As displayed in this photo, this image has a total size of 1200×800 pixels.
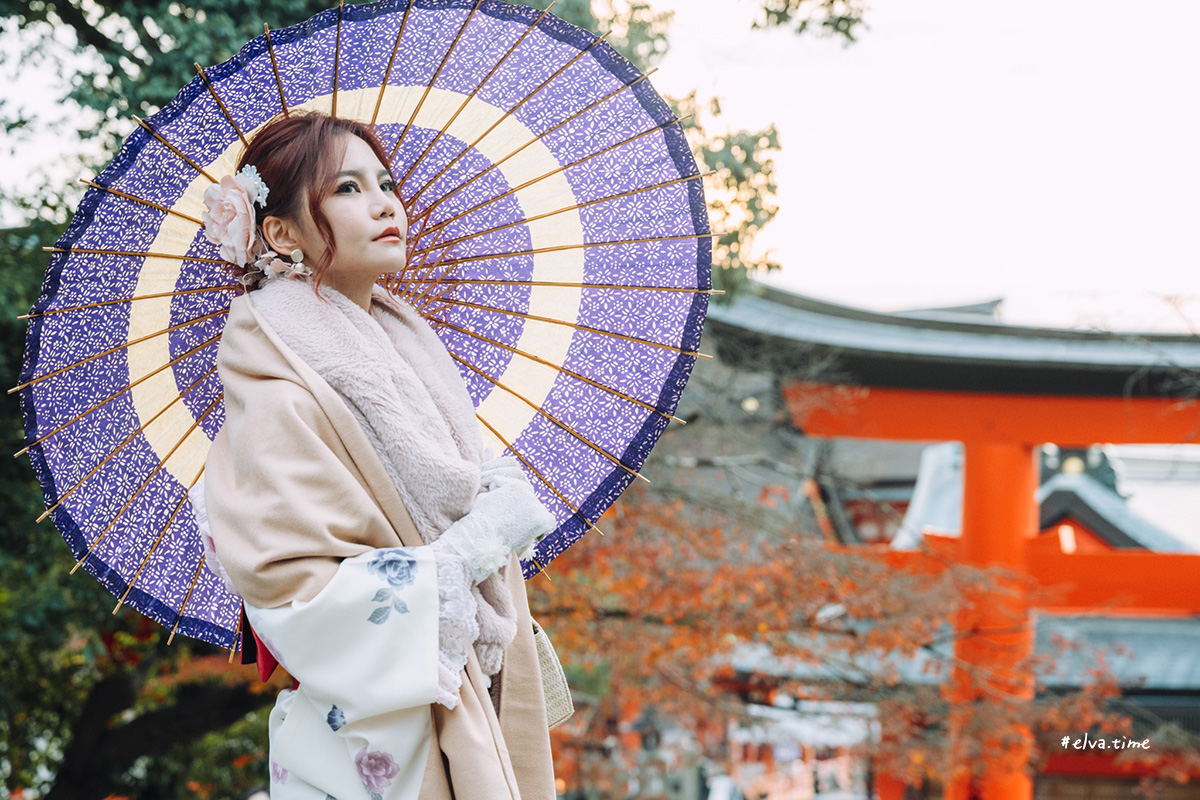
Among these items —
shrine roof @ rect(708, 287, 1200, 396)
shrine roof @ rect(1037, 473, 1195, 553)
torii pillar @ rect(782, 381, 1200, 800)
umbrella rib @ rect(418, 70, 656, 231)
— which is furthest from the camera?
shrine roof @ rect(1037, 473, 1195, 553)

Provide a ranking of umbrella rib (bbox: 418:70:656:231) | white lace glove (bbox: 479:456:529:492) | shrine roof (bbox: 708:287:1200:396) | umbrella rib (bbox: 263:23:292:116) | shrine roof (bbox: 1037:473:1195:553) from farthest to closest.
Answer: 1. shrine roof (bbox: 1037:473:1195:553)
2. shrine roof (bbox: 708:287:1200:396)
3. umbrella rib (bbox: 418:70:656:231)
4. umbrella rib (bbox: 263:23:292:116)
5. white lace glove (bbox: 479:456:529:492)

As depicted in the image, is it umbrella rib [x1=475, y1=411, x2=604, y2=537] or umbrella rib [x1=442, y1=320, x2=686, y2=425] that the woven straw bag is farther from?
umbrella rib [x1=442, y1=320, x2=686, y2=425]

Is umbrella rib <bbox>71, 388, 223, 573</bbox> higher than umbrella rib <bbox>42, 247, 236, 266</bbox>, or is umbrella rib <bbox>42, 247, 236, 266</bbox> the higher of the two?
umbrella rib <bbox>42, 247, 236, 266</bbox>

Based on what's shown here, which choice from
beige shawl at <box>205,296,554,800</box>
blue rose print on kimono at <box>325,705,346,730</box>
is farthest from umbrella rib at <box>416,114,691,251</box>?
blue rose print on kimono at <box>325,705,346,730</box>

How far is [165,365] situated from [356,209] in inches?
22.8

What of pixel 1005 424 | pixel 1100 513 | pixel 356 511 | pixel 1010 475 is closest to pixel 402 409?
pixel 356 511

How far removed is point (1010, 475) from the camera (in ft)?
26.4

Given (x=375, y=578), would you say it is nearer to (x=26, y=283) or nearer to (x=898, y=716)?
(x=26, y=283)

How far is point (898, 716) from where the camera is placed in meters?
6.97

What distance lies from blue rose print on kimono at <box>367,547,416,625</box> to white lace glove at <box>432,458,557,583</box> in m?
0.07

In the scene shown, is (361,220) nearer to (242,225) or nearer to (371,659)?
(242,225)

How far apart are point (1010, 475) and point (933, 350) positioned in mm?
1311

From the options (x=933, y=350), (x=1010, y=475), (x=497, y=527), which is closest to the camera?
(x=497, y=527)

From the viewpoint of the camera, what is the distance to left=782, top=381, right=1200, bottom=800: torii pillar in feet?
24.9
